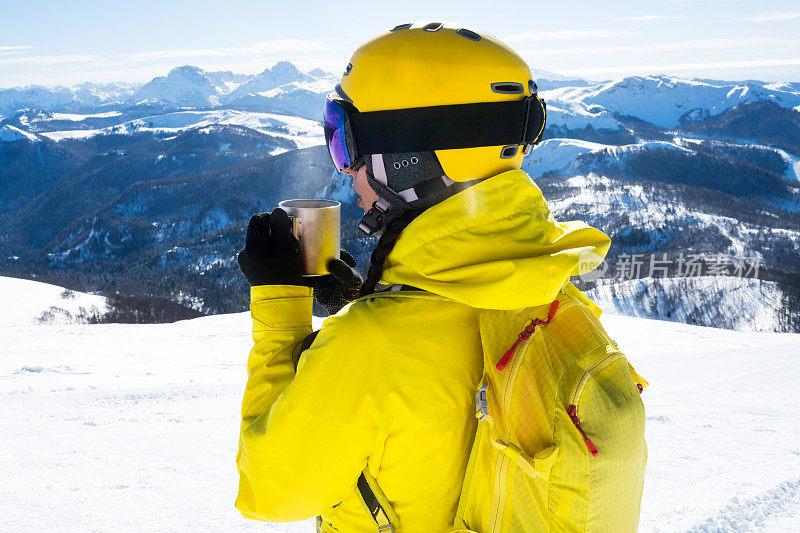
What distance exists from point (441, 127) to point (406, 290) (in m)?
0.56

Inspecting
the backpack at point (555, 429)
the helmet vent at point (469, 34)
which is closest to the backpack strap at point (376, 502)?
the backpack at point (555, 429)

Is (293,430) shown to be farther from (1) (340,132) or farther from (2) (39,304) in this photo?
(2) (39,304)

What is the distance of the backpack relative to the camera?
1.41 m

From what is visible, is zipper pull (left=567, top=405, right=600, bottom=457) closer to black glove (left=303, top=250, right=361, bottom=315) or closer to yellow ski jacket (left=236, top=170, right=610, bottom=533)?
yellow ski jacket (left=236, top=170, right=610, bottom=533)

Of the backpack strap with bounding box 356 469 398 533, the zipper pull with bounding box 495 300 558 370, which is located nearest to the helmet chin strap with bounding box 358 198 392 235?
the zipper pull with bounding box 495 300 558 370

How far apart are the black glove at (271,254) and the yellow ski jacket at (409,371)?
18 cm

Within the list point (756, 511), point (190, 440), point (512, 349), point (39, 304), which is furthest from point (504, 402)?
point (39, 304)

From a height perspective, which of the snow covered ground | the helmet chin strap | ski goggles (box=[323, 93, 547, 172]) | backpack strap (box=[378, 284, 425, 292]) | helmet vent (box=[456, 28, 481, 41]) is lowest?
the snow covered ground

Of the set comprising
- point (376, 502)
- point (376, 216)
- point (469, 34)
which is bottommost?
point (376, 502)

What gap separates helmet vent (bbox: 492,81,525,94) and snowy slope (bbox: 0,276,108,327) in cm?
4678

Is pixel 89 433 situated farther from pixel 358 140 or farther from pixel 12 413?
pixel 358 140

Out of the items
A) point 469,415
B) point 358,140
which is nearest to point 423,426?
point 469,415

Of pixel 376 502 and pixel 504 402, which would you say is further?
pixel 376 502

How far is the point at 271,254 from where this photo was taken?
74.2 inches
